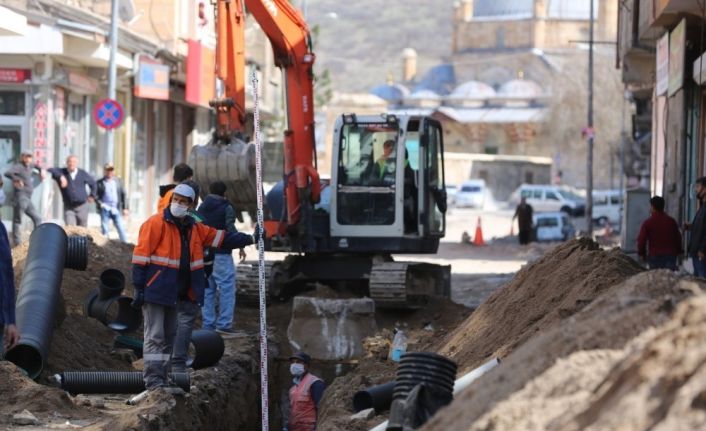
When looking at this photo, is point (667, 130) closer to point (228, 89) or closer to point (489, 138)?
point (228, 89)

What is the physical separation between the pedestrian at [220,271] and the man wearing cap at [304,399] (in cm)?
192

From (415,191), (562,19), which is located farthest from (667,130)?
(562,19)

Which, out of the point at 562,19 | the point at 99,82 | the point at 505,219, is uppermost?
the point at 562,19

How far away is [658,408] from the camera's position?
5.68 metres

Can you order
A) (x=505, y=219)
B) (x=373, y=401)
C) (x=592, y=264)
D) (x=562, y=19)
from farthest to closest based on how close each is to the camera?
1. (x=562, y=19)
2. (x=505, y=219)
3. (x=592, y=264)
4. (x=373, y=401)

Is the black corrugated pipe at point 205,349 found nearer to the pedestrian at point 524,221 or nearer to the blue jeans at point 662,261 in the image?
the blue jeans at point 662,261

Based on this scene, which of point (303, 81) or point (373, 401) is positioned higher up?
point (303, 81)

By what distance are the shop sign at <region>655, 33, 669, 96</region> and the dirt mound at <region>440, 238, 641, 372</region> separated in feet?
36.0

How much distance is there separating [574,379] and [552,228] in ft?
132

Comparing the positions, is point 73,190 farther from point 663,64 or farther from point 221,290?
point 663,64

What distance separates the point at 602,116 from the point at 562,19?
133 ft

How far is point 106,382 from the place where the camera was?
37.3 feet

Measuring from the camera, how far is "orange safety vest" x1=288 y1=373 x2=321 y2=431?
1247cm

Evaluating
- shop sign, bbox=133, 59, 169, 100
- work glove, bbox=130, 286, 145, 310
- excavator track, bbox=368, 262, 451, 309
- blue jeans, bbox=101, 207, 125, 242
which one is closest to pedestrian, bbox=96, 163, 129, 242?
blue jeans, bbox=101, 207, 125, 242
